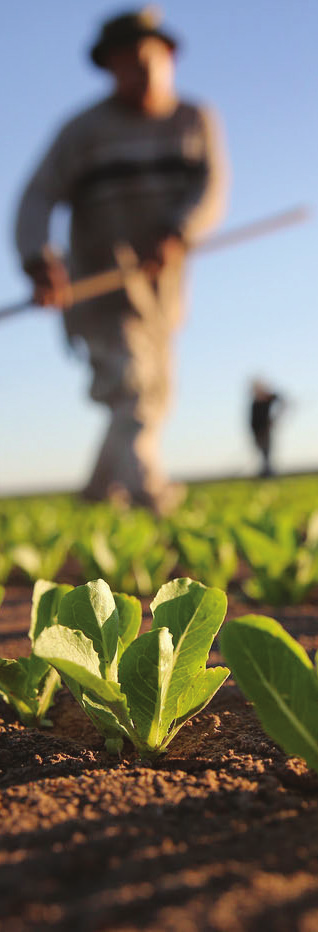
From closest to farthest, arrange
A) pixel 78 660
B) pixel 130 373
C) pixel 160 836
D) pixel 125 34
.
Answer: pixel 160 836 < pixel 78 660 < pixel 125 34 < pixel 130 373

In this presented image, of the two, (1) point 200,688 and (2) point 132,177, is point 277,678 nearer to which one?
(1) point 200,688

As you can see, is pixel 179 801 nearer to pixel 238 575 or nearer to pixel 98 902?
pixel 98 902

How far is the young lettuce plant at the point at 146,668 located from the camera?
3.21 feet

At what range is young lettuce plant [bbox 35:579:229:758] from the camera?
38.6 inches

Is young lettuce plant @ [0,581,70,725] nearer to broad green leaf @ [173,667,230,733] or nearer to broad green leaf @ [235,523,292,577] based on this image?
broad green leaf @ [173,667,230,733]

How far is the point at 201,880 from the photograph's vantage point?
70 centimetres

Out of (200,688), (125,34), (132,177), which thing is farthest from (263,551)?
(125,34)

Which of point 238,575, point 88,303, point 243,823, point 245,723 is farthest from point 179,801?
point 88,303

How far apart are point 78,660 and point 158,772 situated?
182 mm

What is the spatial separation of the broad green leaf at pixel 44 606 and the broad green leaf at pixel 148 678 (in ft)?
0.91

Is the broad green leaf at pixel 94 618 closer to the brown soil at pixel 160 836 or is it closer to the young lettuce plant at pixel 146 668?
the young lettuce plant at pixel 146 668

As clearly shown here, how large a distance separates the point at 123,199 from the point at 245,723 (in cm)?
582

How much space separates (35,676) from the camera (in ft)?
Result: 3.75

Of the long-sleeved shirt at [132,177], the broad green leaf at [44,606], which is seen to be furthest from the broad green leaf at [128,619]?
the long-sleeved shirt at [132,177]
